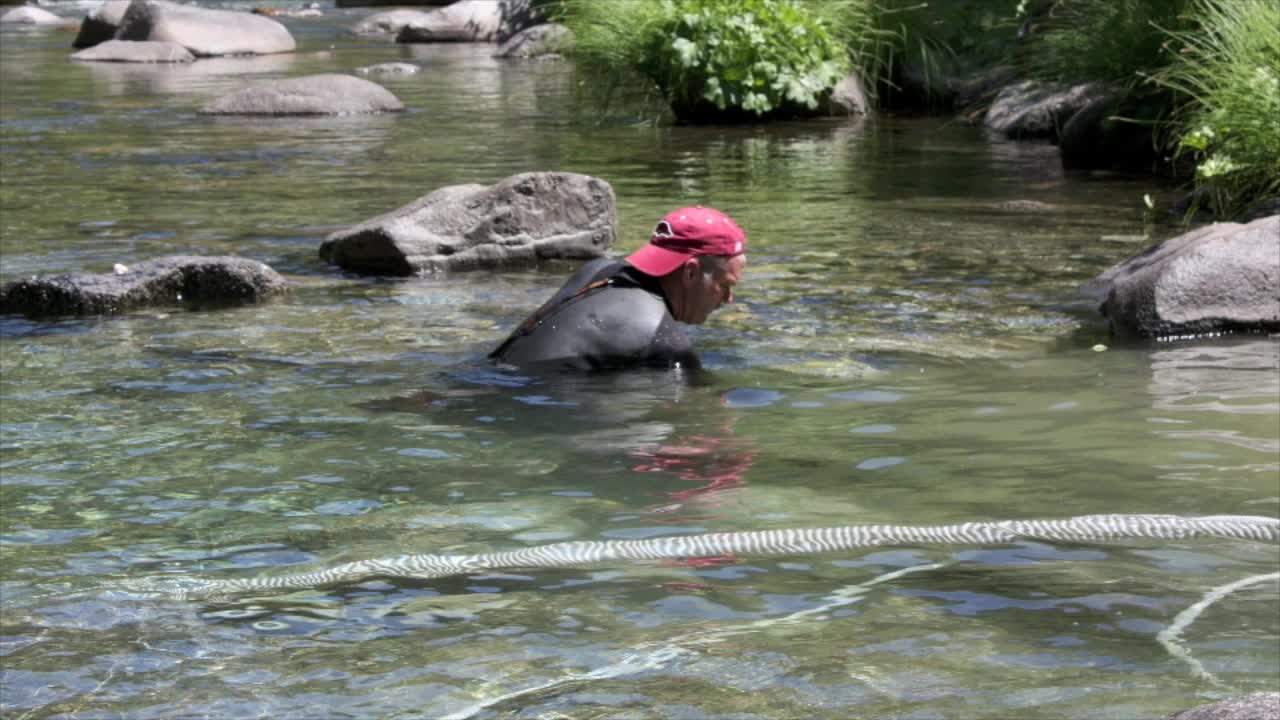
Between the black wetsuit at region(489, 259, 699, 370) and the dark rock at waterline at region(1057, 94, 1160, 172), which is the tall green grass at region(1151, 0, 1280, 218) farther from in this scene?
the black wetsuit at region(489, 259, 699, 370)

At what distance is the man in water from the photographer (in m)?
7.38

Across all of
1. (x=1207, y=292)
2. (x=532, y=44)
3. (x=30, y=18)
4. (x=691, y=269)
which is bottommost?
(x=1207, y=292)

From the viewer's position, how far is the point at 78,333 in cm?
868

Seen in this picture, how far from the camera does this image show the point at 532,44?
93.4ft

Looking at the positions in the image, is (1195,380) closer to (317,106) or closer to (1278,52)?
(1278,52)

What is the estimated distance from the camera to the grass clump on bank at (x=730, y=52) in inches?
687

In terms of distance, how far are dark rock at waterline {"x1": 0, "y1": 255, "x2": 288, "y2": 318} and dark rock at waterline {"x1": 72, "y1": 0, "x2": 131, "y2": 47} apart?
21694mm

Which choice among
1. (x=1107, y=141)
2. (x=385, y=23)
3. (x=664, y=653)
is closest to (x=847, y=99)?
(x=1107, y=141)

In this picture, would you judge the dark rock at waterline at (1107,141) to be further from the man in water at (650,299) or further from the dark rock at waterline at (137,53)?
the dark rock at waterline at (137,53)

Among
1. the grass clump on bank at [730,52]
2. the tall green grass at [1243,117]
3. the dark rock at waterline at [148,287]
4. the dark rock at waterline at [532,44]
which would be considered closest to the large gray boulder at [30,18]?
the dark rock at waterline at [532,44]

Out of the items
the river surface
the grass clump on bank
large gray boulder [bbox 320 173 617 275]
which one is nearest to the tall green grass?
the river surface

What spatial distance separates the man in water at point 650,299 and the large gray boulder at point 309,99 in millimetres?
12587

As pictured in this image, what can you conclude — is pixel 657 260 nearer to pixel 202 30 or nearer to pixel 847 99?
pixel 847 99

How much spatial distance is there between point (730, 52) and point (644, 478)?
11.9 m
